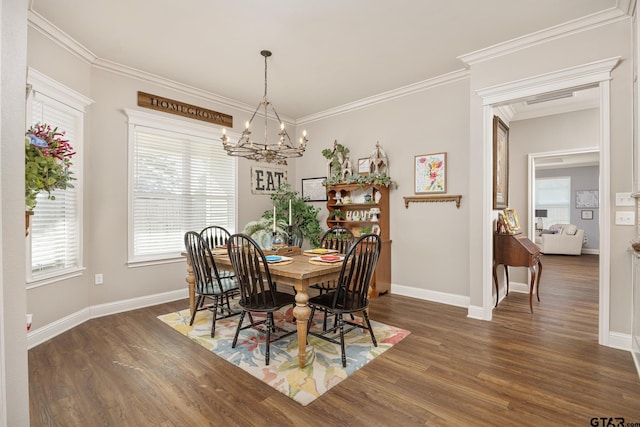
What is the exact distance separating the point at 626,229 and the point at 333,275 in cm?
251

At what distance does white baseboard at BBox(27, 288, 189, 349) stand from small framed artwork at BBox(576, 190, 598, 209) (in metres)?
10.9

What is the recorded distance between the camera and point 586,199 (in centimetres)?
900

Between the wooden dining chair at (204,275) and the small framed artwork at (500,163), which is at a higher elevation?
the small framed artwork at (500,163)

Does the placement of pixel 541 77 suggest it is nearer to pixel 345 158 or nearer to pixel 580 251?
pixel 345 158

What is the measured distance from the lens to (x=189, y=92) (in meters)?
4.19

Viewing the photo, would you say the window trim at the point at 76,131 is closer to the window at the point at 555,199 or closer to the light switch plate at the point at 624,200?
the light switch plate at the point at 624,200

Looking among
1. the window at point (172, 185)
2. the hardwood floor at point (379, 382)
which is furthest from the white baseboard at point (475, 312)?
the window at point (172, 185)

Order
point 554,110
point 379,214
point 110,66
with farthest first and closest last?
point 554,110 < point 379,214 < point 110,66

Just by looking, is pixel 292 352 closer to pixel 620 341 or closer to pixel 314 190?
pixel 620 341

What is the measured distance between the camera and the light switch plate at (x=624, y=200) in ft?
8.30

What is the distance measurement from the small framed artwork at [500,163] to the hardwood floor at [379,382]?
4.91 feet

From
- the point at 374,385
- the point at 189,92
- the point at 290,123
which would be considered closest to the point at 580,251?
the point at 290,123

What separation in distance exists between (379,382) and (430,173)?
2.77 meters

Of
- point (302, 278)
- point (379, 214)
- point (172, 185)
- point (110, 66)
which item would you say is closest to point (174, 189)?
point (172, 185)
